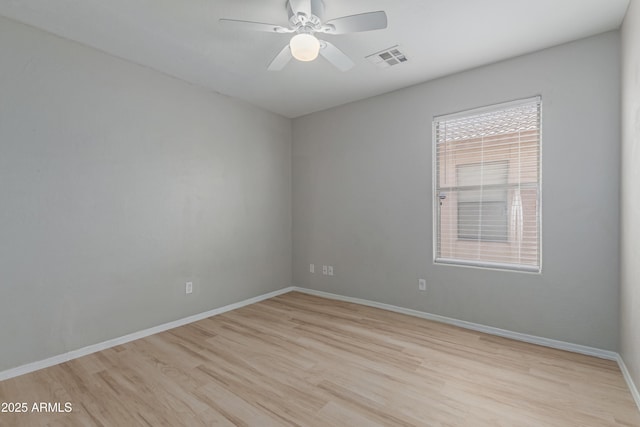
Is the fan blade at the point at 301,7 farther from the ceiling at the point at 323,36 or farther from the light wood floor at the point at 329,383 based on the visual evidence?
the light wood floor at the point at 329,383

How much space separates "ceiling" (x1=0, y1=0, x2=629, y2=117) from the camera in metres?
2.08

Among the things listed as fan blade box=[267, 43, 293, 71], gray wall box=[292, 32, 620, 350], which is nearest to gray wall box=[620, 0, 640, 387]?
gray wall box=[292, 32, 620, 350]

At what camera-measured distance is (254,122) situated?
158 inches

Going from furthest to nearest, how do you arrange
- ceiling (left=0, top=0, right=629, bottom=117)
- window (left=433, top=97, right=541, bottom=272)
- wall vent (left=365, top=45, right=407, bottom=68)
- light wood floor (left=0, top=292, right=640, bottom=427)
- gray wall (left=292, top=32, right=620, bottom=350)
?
1. window (left=433, top=97, right=541, bottom=272)
2. wall vent (left=365, top=45, right=407, bottom=68)
3. gray wall (left=292, top=32, right=620, bottom=350)
4. ceiling (left=0, top=0, right=629, bottom=117)
5. light wood floor (left=0, top=292, right=640, bottom=427)

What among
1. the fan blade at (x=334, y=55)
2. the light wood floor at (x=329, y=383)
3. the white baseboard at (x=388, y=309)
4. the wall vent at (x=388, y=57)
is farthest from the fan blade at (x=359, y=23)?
the white baseboard at (x=388, y=309)

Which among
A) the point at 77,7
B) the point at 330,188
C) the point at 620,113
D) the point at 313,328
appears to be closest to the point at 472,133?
the point at 620,113

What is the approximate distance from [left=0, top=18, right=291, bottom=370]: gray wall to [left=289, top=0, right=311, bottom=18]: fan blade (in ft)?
5.97

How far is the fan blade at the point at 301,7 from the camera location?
1.94 meters

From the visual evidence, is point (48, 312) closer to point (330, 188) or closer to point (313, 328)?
point (313, 328)

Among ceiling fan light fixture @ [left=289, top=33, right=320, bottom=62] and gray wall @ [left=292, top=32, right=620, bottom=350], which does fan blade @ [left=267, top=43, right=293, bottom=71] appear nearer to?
ceiling fan light fixture @ [left=289, top=33, right=320, bottom=62]

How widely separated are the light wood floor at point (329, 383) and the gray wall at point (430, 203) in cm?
41

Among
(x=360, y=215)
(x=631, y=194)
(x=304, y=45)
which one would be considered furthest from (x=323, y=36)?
(x=631, y=194)

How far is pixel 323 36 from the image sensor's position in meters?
2.45

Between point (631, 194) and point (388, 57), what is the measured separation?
215 cm
